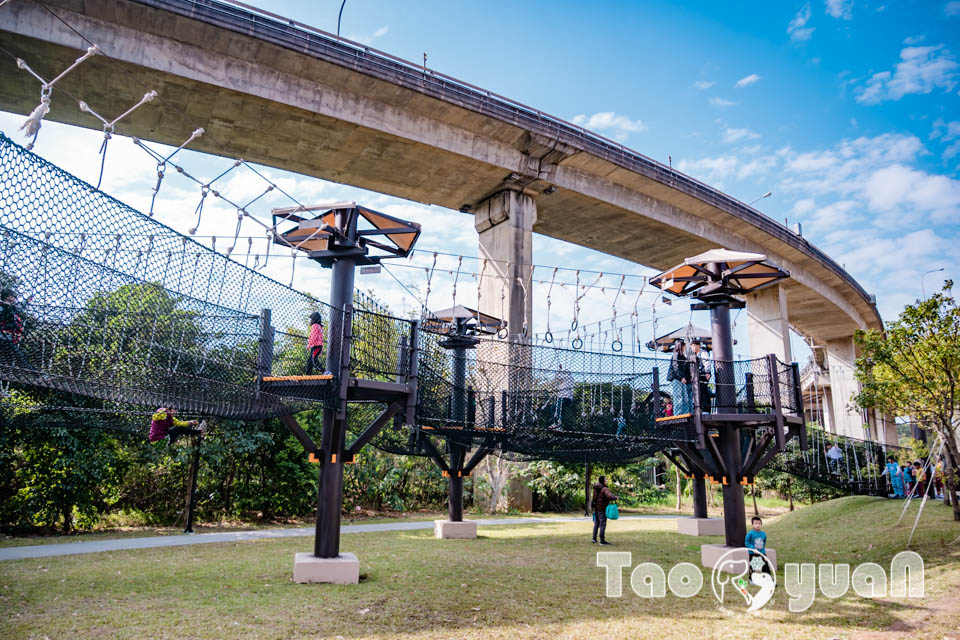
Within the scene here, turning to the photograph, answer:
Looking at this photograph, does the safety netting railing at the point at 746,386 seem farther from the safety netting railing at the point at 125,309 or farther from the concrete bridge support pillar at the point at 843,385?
the concrete bridge support pillar at the point at 843,385

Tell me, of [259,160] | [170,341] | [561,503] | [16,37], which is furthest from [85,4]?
[561,503]

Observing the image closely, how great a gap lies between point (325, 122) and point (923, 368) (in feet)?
44.8

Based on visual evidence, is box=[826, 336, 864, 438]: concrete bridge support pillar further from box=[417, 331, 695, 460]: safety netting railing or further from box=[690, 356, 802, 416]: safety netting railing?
box=[417, 331, 695, 460]: safety netting railing

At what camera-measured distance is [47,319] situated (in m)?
5.11

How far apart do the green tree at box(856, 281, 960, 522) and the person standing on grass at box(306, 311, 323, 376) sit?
9386 mm

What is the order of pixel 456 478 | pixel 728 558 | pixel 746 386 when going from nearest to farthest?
pixel 728 558 < pixel 746 386 < pixel 456 478

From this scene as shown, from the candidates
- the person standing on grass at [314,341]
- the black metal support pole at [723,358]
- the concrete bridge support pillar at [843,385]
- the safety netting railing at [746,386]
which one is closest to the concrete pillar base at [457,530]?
the safety netting railing at [746,386]

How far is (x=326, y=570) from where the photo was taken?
7.28m

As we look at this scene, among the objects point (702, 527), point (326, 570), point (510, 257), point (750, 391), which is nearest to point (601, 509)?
point (750, 391)

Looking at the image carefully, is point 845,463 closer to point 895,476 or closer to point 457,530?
point 895,476

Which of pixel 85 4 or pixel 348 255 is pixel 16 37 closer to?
pixel 85 4

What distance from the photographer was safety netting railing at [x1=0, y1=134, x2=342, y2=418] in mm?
4777

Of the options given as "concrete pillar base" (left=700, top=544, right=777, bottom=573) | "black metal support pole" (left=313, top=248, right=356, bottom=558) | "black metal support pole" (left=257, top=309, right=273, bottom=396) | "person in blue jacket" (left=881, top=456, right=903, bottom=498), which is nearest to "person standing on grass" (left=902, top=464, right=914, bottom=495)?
"person in blue jacket" (left=881, top=456, right=903, bottom=498)

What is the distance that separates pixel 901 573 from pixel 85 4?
1717 centimetres
